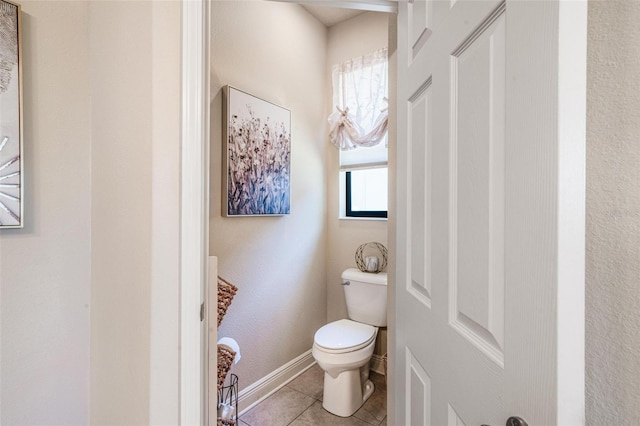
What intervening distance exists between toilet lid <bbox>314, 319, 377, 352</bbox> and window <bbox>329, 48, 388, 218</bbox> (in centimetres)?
85

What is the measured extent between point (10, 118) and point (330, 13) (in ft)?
7.14

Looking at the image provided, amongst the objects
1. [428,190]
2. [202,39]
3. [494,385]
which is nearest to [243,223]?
[202,39]

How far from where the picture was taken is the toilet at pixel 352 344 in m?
1.81

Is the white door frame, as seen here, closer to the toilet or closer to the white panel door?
the white panel door

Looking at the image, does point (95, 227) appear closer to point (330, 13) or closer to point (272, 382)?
point (272, 382)

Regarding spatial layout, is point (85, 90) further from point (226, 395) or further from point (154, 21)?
point (226, 395)

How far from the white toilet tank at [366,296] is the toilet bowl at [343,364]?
15 cm

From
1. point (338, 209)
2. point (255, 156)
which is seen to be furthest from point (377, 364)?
point (255, 156)

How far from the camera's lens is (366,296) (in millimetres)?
2170

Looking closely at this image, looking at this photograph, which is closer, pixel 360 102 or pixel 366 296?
pixel 366 296

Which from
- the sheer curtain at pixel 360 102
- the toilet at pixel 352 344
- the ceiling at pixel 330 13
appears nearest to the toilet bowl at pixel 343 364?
the toilet at pixel 352 344

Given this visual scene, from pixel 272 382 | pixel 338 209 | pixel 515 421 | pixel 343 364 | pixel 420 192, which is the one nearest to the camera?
pixel 515 421

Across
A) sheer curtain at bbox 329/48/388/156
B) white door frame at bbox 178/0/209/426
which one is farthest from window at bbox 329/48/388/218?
white door frame at bbox 178/0/209/426

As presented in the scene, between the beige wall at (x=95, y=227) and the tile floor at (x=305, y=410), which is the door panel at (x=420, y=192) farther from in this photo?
the tile floor at (x=305, y=410)
